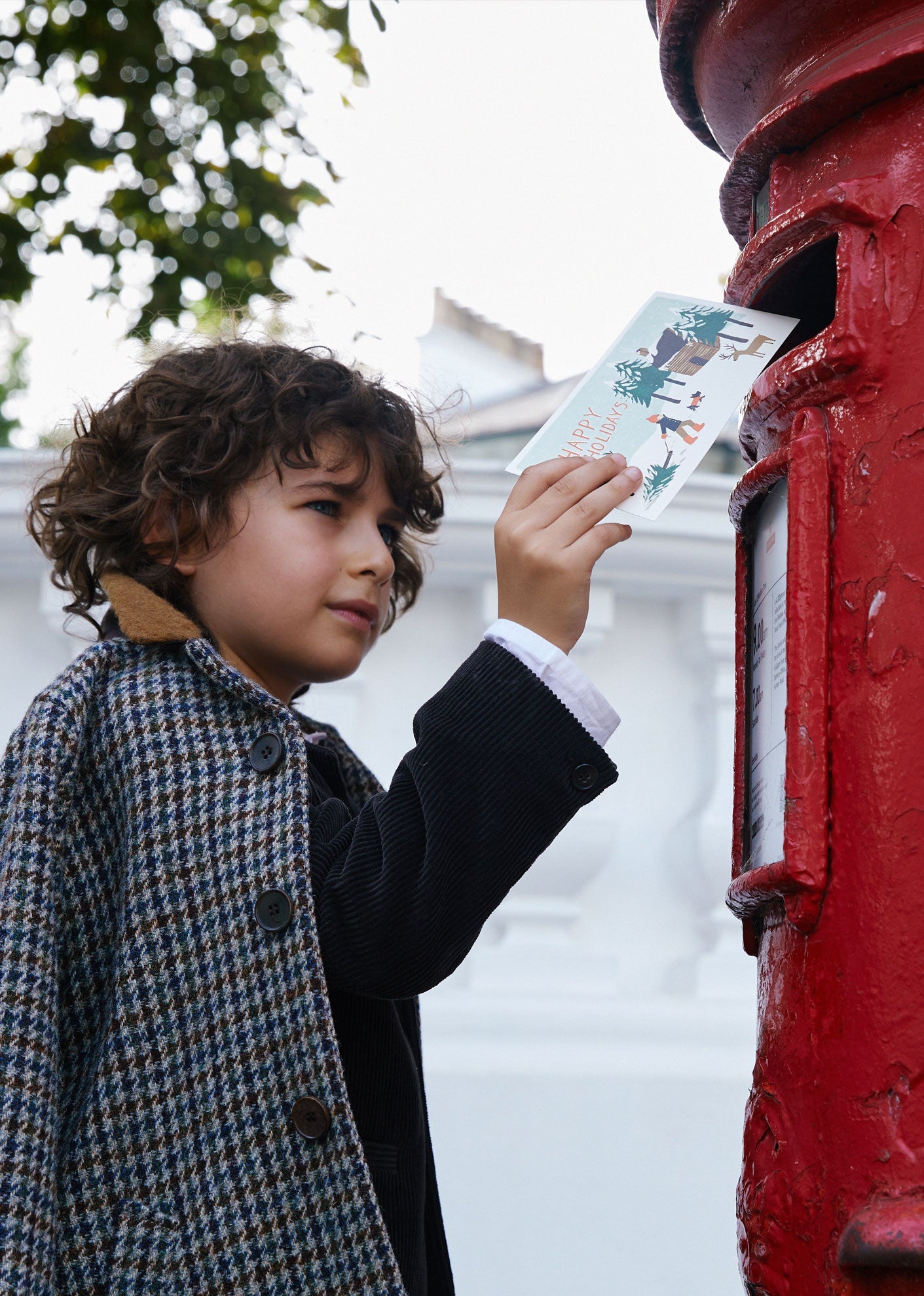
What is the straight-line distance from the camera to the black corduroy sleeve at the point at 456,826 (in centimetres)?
120

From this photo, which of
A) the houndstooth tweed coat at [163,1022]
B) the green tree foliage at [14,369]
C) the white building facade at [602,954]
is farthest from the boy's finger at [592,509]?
the green tree foliage at [14,369]

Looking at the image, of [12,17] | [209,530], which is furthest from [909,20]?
[12,17]

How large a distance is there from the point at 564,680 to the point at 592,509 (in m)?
0.16

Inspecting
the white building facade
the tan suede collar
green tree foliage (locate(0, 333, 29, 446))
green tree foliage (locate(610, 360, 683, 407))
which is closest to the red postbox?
green tree foliage (locate(610, 360, 683, 407))

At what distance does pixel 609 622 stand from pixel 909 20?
1.59m

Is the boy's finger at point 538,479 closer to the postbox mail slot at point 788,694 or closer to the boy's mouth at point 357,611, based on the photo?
the postbox mail slot at point 788,694

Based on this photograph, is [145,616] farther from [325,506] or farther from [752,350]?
[752,350]

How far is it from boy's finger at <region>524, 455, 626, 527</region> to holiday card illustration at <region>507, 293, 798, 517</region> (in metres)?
0.02

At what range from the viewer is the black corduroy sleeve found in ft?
3.94

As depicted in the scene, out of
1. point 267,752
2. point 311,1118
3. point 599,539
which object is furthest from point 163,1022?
point 599,539

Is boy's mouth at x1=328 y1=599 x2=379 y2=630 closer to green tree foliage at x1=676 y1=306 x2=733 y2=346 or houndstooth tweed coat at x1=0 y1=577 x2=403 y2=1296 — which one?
houndstooth tweed coat at x1=0 y1=577 x2=403 y2=1296

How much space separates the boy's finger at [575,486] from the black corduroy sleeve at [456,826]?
0.13 meters

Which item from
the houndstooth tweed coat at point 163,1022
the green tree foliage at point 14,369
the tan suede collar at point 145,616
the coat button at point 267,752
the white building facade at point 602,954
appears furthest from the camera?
the green tree foliage at point 14,369

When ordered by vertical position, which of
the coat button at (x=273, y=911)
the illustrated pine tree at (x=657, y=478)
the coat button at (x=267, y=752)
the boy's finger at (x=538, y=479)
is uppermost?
the boy's finger at (x=538, y=479)
